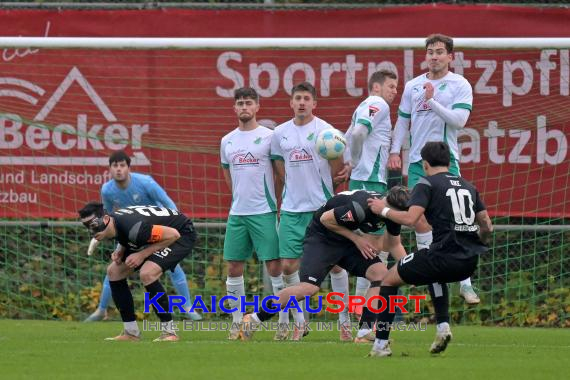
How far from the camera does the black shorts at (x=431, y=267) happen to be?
874 cm

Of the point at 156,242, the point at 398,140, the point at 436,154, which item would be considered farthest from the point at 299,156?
the point at 436,154

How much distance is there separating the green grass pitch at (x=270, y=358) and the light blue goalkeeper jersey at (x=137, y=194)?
4.14ft

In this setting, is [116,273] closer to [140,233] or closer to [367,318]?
[140,233]

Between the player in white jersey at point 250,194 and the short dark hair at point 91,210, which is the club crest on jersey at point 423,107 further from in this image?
the short dark hair at point 91,210

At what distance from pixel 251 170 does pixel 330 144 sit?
84 centimetres

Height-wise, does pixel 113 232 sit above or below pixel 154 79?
below

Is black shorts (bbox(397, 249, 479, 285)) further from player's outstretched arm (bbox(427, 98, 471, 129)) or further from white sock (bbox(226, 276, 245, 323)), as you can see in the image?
white sock (bbox(226, 276, 245, 323))

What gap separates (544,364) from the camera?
8555 millimetres

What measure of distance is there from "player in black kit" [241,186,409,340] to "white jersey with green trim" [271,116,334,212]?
2.22 ft

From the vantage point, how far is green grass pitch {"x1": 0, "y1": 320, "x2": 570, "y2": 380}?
311 inches

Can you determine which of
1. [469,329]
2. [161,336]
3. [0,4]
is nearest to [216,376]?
[161,336]

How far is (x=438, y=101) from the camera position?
11.0 m

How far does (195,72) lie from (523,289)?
4395 millimetres

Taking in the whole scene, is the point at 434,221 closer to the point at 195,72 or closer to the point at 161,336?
the point at 161,336
